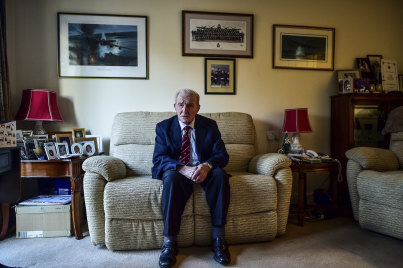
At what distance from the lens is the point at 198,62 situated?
2.71 metres

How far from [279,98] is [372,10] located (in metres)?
1.60

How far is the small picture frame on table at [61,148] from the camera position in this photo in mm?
2082

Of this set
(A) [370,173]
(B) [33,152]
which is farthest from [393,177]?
(B) [33,152]

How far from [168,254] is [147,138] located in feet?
3.64

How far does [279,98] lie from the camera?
2840 mm

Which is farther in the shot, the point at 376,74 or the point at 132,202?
the point at 376,74

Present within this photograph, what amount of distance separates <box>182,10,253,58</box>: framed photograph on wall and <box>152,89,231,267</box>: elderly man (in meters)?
0.99

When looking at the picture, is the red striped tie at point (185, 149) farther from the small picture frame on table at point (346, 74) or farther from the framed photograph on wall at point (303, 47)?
the small picture frame on table at point (346, 74)

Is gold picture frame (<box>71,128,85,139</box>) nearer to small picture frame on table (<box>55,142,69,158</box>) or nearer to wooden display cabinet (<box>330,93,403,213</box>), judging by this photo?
small picture frame on table (<box>55,142,69,158</box>)

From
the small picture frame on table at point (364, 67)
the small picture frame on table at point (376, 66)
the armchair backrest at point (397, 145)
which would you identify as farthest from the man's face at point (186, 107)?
the small picture frame on table at point (376, 66)

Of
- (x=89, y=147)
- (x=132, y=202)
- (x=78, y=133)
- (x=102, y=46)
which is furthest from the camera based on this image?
(x=102, y=46)

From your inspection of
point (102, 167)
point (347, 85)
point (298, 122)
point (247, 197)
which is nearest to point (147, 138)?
point (102, 167)

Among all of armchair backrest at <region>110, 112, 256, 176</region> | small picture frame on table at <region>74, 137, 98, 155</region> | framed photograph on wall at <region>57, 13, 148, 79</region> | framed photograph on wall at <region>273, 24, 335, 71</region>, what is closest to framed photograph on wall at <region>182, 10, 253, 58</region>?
framed photograph on wall at <region>273, 24, 335, 71</region>

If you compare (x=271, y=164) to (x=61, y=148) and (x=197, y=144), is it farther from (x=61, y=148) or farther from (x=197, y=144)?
(x=61, y=148)
